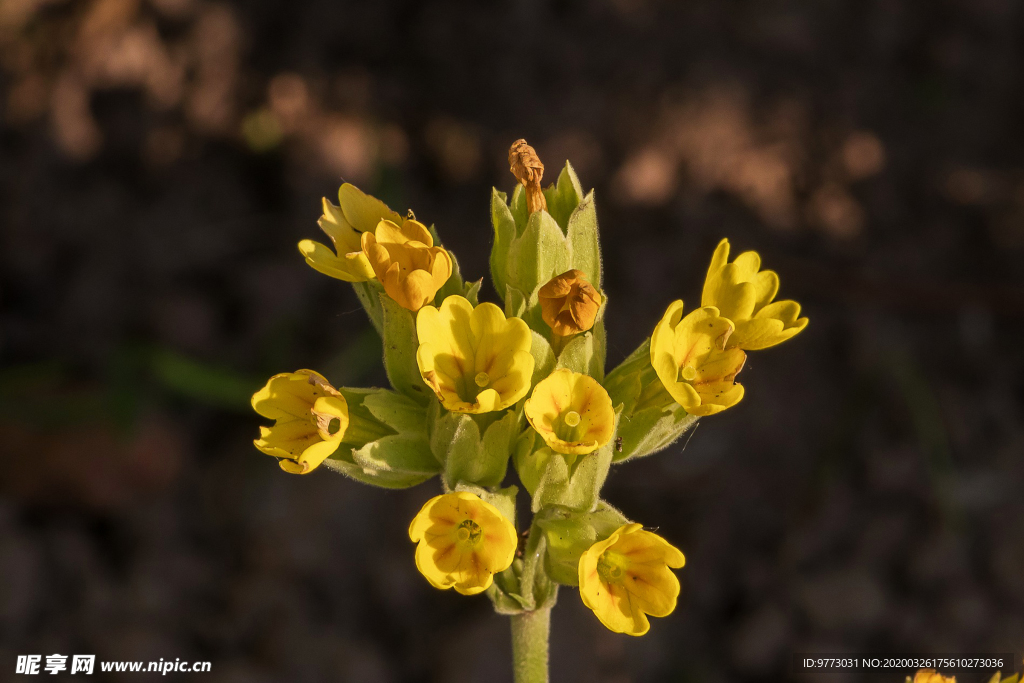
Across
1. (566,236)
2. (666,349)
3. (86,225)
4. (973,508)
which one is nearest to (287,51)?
(86,225)

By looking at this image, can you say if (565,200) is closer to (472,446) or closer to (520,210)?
(520,210)

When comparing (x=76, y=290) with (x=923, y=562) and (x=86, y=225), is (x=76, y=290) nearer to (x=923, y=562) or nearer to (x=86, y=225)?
(x=86, y=225)

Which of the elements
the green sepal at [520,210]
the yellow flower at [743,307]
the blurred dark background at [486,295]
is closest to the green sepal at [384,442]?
the green sepal at [520,210]

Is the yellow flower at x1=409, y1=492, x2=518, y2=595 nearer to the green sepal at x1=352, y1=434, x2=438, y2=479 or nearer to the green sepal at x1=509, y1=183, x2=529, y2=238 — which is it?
the green sepal at x1=352, y1=434, x2=438, y2=479

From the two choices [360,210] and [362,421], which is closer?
[362,421]

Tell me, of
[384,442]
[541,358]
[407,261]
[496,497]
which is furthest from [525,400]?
[407,261]

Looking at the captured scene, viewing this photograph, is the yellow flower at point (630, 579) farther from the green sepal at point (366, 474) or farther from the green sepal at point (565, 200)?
the green sepal at point (565, 200)
